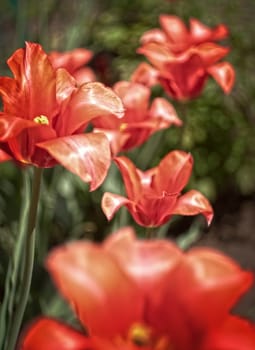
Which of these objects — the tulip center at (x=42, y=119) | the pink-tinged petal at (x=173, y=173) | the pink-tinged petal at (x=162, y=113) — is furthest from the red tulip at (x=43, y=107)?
the pink-tinged petal at (x=162, y=113)

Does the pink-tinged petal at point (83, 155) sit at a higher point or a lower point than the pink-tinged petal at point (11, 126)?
lower

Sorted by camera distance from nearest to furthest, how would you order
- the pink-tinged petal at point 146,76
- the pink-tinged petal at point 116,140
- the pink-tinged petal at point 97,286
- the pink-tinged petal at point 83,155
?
1. the pink-tinged petal at point 97,286
2. the pink-tinged petal at point 83,155
3. the pink-tinged petal at point 116,140
4. the pink-tinged petal at point 146,76

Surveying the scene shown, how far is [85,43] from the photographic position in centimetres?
250

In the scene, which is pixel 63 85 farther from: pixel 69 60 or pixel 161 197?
pixel 69 60

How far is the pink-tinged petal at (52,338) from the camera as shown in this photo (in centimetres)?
46

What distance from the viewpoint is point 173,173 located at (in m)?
0.86

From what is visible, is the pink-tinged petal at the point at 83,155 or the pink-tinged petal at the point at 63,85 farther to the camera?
the pink-tinged petal at the point at 63,85

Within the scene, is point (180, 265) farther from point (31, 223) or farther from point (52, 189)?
point (52, 189)

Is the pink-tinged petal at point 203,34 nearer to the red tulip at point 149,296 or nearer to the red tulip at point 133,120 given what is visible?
the red tulip at point 133,120

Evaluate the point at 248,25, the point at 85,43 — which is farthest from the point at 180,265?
the point at 248,25

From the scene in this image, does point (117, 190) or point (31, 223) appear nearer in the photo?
point (31, 223)

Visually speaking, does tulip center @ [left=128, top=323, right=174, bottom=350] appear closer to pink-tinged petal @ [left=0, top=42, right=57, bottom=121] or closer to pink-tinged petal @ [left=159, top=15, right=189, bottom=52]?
pink-tinged petal @ [left=0, top=42, right=57, bottom=121]

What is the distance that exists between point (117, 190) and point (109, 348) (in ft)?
4.15

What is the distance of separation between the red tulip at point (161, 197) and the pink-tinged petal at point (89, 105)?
97mm
